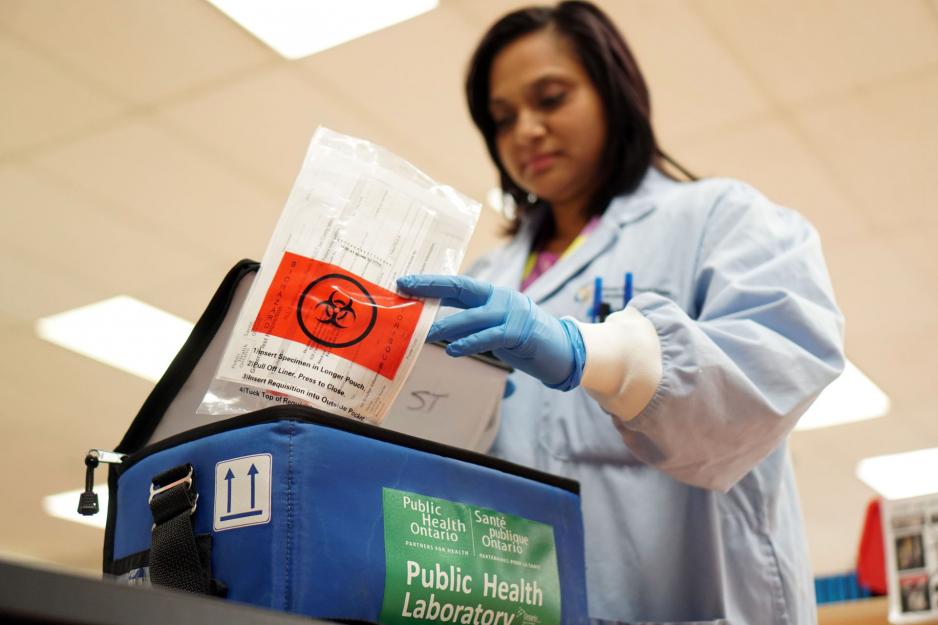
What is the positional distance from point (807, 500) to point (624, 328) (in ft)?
19.6

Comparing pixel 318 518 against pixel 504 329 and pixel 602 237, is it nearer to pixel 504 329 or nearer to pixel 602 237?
pixel 504 329

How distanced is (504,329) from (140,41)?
2.43 metres

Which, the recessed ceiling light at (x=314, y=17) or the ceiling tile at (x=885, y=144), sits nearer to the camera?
the recessed ceiling light at (x=314, y=17)

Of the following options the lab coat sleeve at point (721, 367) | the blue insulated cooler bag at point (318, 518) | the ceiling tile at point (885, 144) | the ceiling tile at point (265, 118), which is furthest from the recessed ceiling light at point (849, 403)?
the blue insulated cooler bag at point (318, 518)

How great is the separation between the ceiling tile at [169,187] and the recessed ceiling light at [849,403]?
275 centimetres

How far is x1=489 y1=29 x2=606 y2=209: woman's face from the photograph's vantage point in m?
1.47

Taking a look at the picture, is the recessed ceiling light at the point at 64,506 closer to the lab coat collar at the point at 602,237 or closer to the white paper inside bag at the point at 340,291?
the lab coat collar at the point at 602,237

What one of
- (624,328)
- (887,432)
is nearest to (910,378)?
(887,432)

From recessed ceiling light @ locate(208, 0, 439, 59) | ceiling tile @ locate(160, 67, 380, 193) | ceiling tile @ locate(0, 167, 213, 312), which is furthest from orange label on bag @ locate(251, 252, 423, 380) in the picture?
ceiling tile @ locate(0, 167, 213, 312)

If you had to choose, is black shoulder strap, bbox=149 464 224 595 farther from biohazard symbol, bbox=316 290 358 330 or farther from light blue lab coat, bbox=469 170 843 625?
light blue lab coat, bbox=469 170 843 625

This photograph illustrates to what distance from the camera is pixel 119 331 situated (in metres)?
4.68

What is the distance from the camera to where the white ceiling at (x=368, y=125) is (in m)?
2.93

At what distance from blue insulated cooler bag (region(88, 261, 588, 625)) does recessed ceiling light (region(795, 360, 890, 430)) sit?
419 centimetres

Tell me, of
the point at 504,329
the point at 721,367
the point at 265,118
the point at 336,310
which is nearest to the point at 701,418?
the point at 721,367
